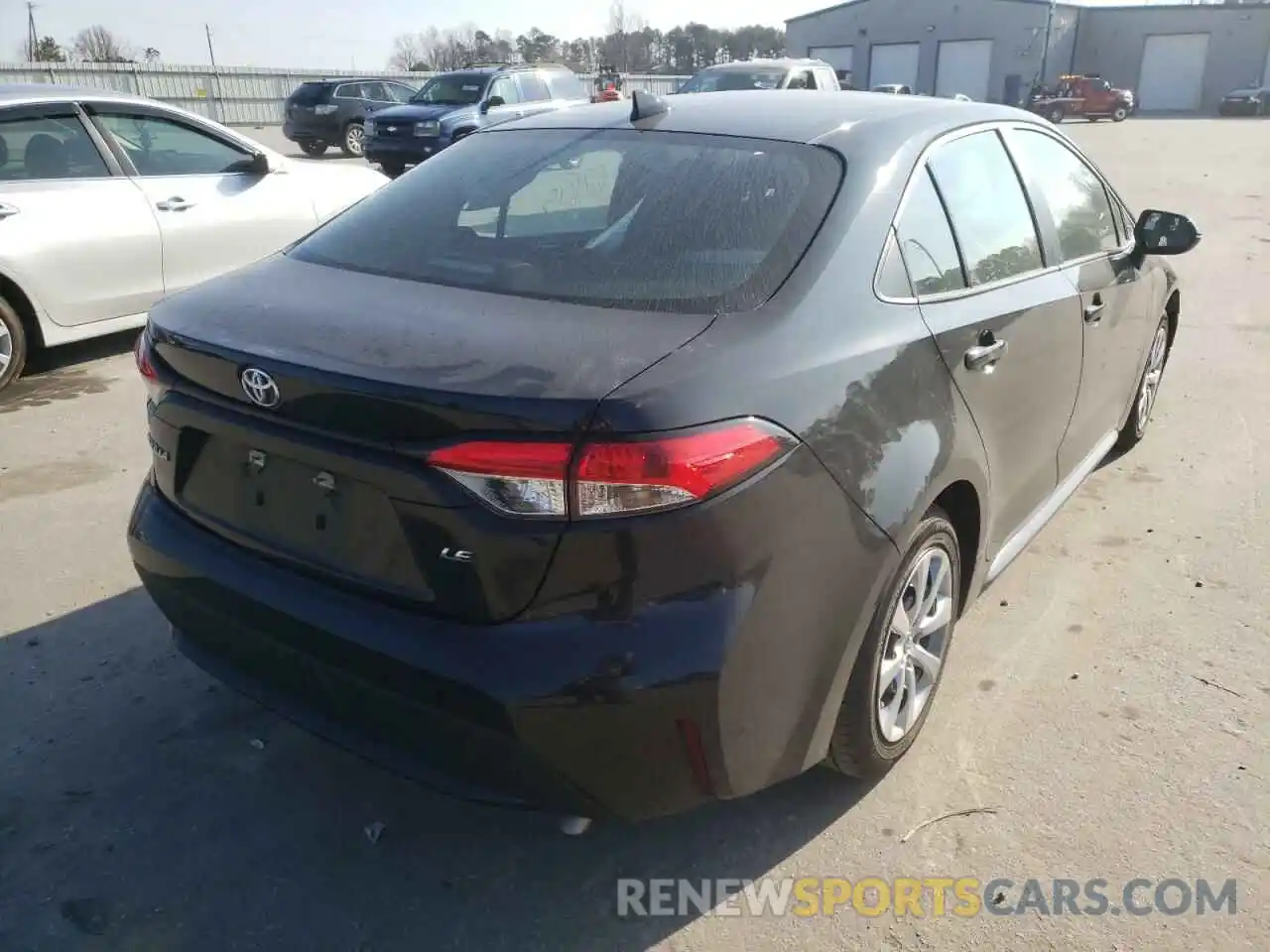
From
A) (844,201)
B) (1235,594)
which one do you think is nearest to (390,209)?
(844,201)

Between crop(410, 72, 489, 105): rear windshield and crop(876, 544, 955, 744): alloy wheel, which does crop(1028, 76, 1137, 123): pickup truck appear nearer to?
crop(410, 72, 489, 105): rear windshield

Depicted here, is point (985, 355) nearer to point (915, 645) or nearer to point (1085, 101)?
point (915, 645)

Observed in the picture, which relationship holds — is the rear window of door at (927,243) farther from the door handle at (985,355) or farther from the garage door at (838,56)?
the garage door at (838,56)

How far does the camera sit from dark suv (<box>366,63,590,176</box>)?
17.0 meters

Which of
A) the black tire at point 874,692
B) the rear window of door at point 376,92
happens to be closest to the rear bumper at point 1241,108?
the rear window of door at point 376,92

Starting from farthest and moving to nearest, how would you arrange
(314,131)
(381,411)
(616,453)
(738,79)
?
(314,131) < (738,79) < (381,411) < (616,453)

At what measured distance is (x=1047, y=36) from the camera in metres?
51.1

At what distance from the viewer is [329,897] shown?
234cm

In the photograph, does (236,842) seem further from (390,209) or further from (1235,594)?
(1235,594)

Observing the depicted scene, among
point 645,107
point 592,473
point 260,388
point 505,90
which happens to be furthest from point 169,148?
point 505,90

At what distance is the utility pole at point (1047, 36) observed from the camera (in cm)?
5060

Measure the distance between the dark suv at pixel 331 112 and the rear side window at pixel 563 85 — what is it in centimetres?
496

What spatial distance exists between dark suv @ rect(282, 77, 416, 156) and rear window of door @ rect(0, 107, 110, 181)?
1722 cm

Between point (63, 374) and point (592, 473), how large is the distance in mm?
5606
